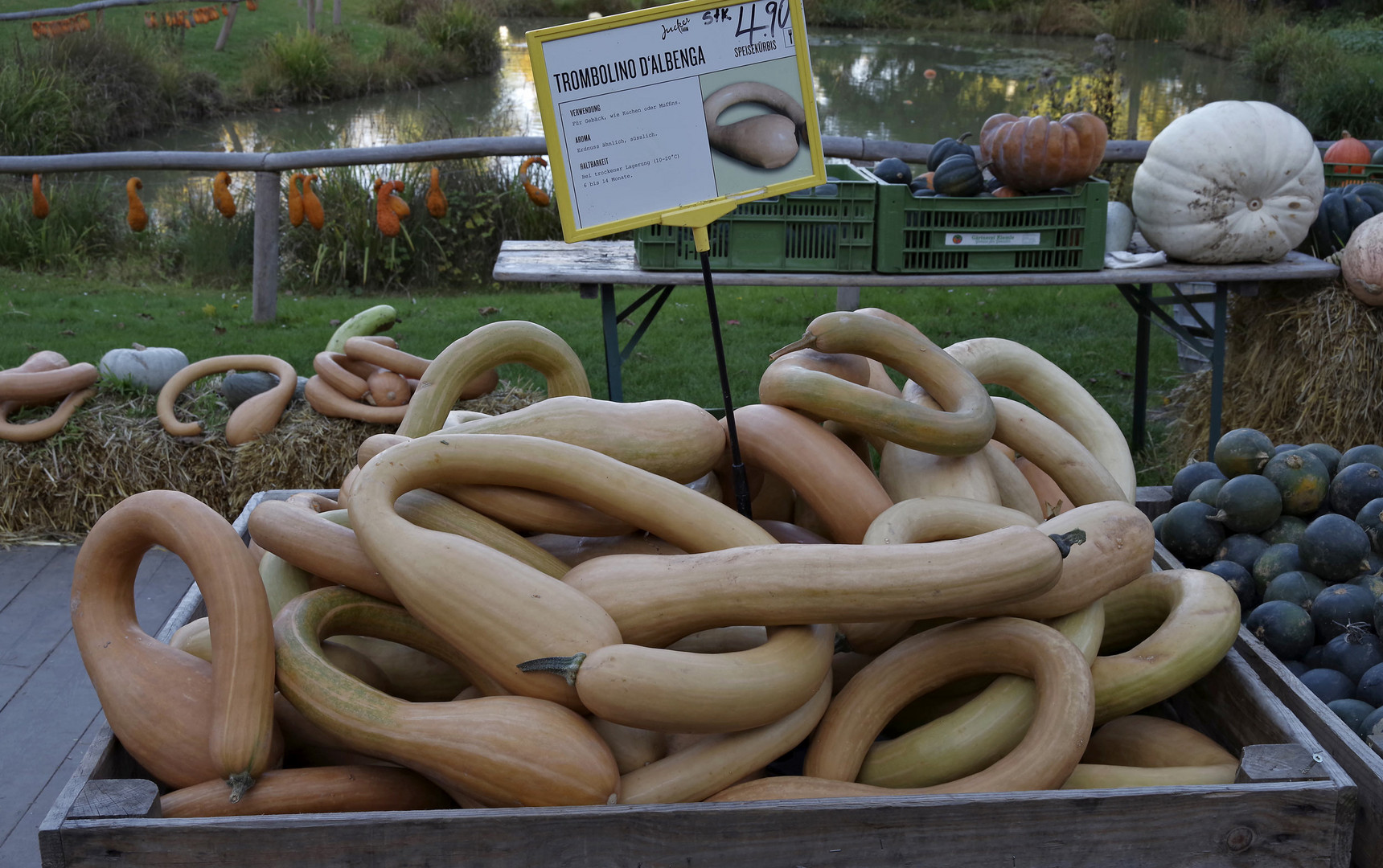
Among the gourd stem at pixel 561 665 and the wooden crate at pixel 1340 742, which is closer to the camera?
the gourd stem at pixel 561 665

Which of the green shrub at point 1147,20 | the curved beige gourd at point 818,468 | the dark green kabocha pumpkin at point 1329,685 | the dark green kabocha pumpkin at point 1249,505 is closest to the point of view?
the curved beige gourd at point 818,468

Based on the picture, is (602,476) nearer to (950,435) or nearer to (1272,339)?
(950,435)

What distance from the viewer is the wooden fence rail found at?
5746mm

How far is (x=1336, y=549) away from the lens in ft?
6.81

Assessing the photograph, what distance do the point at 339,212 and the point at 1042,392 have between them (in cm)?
647

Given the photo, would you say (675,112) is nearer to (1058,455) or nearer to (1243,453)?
(1058,455)

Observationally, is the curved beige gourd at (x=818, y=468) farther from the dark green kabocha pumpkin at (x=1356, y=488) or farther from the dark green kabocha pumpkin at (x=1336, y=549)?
the dark green kabocha pumpkin at (x=1356, y=488)

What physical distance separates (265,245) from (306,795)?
5.26 m

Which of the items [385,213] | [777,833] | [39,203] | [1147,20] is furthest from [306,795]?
[1147,20]

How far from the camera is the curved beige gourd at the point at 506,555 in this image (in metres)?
1.42

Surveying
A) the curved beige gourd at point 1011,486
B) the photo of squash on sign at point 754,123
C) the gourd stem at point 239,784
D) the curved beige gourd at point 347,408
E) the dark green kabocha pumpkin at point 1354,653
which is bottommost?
the curved beige gourd at point 347,408

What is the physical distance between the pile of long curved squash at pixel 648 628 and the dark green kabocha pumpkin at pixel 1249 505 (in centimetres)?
51

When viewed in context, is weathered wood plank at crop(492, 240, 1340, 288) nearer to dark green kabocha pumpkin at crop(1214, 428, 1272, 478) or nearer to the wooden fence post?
dark green kabocha pumpkin at crop(1214, 428, 1272, 478)

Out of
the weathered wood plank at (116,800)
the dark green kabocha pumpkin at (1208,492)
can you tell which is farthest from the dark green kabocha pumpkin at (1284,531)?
the weathered wood plank at (116,800)
